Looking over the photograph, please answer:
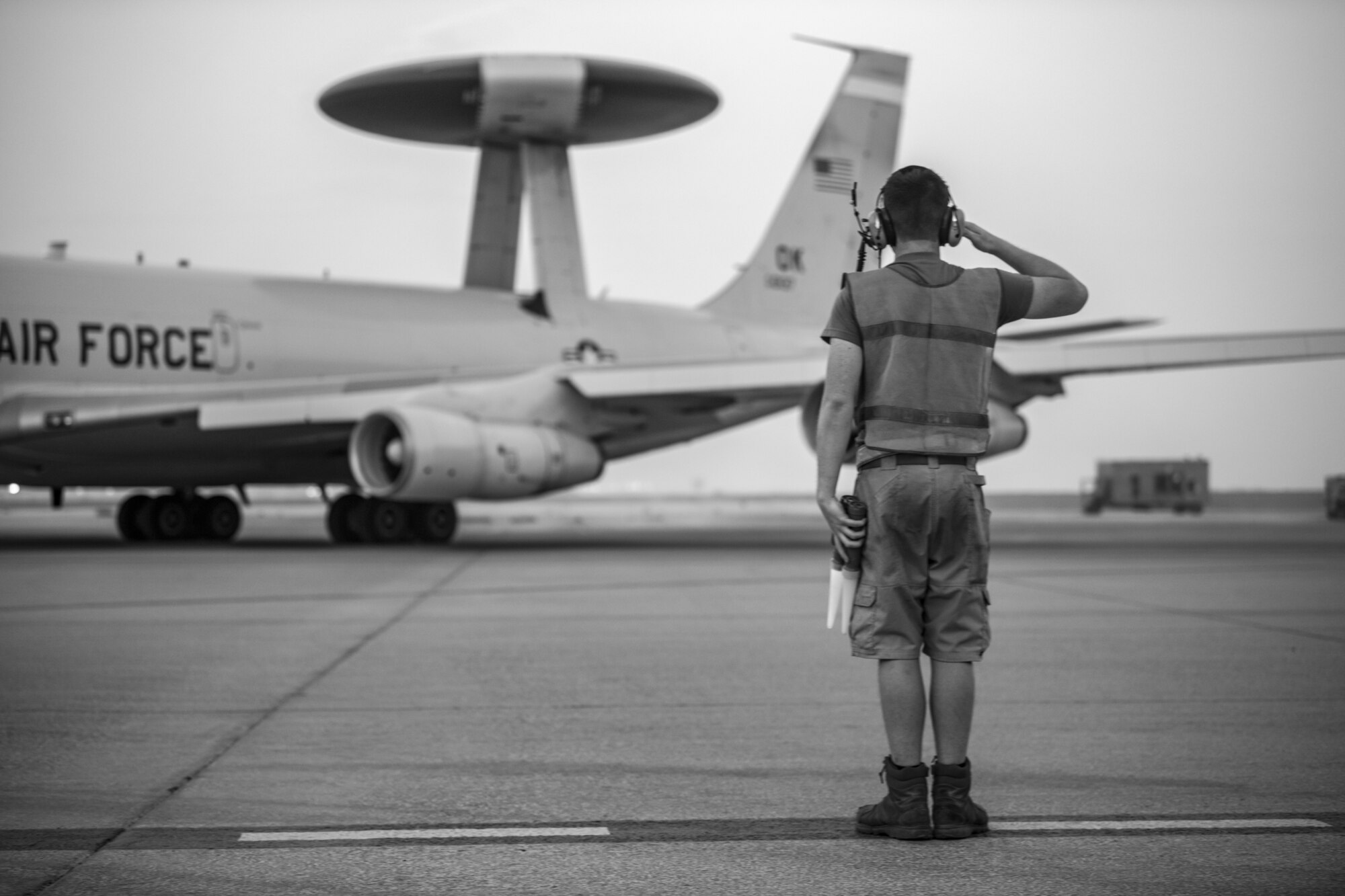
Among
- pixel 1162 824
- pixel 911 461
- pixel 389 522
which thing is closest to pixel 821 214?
pixel 389 522

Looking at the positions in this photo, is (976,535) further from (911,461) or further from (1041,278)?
(1041,278)

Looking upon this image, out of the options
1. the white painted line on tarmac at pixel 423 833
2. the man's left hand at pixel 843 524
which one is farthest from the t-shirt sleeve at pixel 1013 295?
the white painted line on tarmac at pixel 423 833

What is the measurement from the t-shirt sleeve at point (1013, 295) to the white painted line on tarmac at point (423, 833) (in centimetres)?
162

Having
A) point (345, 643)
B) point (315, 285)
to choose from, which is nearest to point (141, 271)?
point (315, 285)

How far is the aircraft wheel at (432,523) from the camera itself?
1869 cm

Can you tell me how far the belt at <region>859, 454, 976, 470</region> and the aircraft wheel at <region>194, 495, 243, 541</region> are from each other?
57.1 ft

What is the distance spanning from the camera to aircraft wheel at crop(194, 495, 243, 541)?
20203mm

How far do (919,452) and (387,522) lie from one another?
15.3 m

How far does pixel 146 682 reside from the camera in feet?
20.9

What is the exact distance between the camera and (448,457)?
16.4 metres

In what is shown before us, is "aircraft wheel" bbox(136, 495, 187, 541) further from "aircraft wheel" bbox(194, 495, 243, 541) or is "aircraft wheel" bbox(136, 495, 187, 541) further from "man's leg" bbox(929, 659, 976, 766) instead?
"man's leg" bbox(929, 659, 976, 766)

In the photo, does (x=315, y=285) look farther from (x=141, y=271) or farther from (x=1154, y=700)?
(x=1154, y=700)

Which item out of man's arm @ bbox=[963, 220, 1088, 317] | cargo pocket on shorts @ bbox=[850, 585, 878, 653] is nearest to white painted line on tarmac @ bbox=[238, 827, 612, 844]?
cargo pocket on shorts @ bbox=[850, 585, 878, 653]

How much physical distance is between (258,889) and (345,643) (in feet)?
15.5
